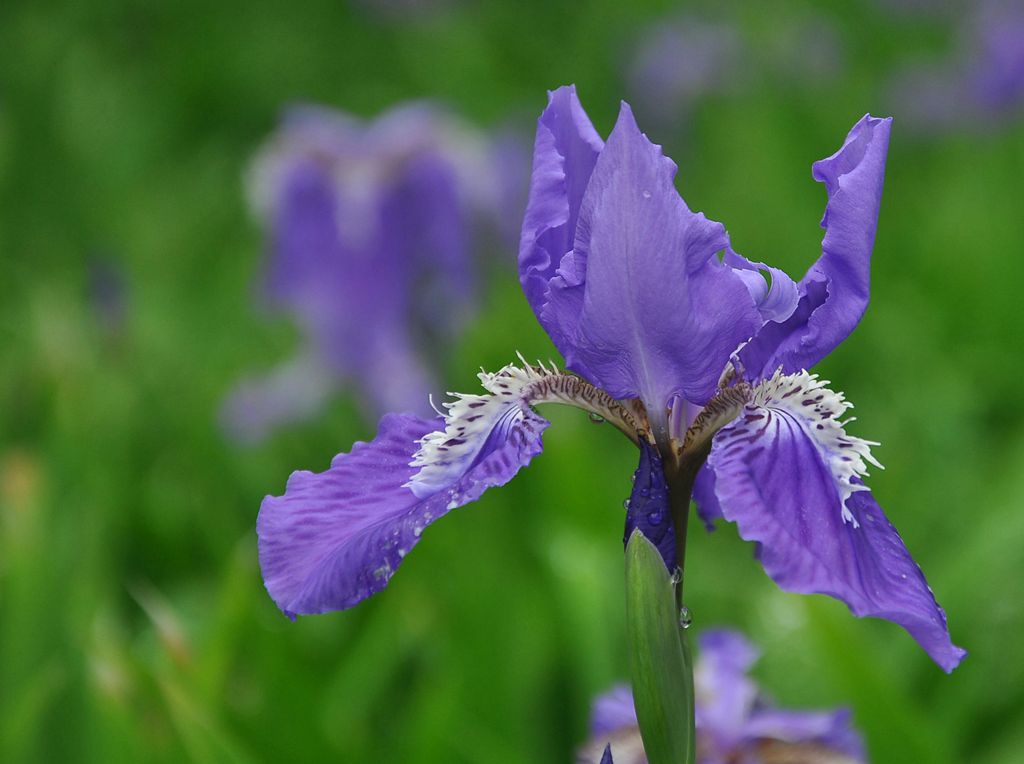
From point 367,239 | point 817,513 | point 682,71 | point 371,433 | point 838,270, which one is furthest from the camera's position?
point 682,71

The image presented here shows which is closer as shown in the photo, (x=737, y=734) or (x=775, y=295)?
(x=775, y=295)

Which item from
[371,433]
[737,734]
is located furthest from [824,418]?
[371,433]

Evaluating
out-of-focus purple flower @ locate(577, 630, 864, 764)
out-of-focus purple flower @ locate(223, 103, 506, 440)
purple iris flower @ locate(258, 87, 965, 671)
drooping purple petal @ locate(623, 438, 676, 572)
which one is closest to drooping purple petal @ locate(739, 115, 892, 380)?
purple iris flower @ locate(258, 87, 965, 671)

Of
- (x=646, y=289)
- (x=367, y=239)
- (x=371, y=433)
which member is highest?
(x=367, y=239)

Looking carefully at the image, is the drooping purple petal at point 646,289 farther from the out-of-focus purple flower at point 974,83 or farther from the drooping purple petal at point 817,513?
the out-of-focus purple flower at point 974,83

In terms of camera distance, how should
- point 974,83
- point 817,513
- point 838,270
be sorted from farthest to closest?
point 974,83, point 838,270, point 817,513

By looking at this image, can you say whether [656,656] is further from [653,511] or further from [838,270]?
[838,270]

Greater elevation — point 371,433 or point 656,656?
point 371,433
